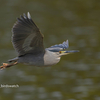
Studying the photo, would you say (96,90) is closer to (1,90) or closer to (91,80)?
(91,80)

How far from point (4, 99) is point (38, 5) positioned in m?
11.6

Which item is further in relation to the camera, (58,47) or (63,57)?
(63,57)

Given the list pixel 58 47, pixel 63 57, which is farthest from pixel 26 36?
pixel 63 57

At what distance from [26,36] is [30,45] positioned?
31 cm

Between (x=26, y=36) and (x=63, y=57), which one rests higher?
(x=26, y=36)

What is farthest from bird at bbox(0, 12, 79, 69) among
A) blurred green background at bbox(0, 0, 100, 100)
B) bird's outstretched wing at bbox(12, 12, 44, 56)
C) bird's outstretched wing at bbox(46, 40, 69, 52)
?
blurred green background at bbox(0, 0, 100, 100)

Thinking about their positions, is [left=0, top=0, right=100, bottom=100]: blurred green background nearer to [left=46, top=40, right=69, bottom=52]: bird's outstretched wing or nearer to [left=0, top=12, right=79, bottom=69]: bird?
[left=46, top=40, right=69, bottom=52]: bird's outstretched wing

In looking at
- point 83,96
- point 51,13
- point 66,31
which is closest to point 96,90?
point 83,96

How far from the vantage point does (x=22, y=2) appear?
996 inches

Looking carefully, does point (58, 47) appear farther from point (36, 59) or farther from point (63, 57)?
point (63, 57)

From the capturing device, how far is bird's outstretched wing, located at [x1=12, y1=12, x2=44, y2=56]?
7.92 m

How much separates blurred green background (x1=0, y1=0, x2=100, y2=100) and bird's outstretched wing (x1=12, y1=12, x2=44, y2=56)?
6.11 meters

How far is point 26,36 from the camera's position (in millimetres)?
8109

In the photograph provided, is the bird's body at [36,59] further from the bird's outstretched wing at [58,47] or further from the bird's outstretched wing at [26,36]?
the bird's outstretched wing at [58,47]
